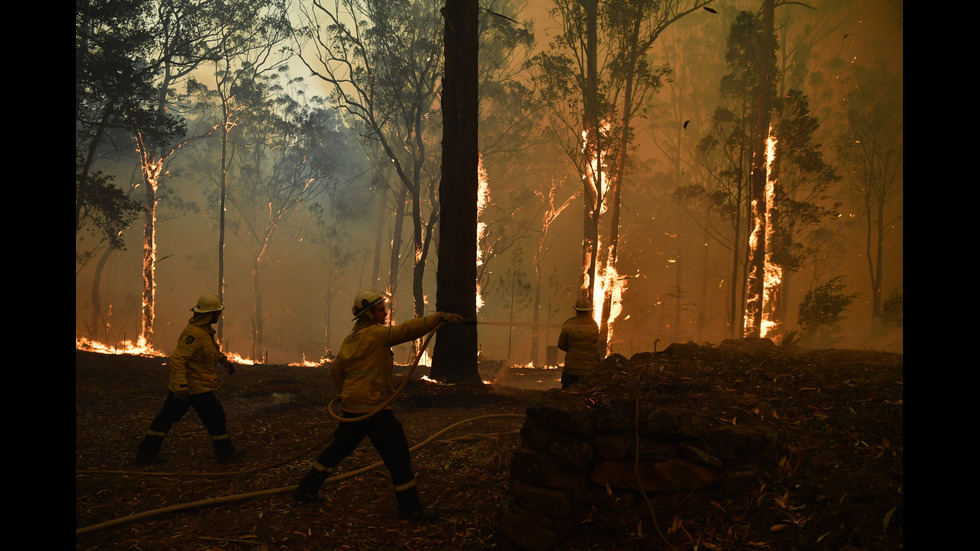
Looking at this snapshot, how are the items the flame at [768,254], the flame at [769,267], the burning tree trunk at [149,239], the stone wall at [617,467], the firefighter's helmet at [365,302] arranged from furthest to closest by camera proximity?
1. the burning tree trunk at [149,239]
2. the flame at [769,267]
3. the flame at [768,254]
4. the firefighter's helmet at [365,302]
5. the stone wall at [617,467]

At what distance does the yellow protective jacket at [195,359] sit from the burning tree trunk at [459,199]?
4.72 metres

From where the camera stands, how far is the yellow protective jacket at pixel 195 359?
627 cm

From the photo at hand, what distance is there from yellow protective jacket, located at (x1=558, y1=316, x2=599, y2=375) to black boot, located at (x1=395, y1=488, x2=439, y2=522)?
140 inches

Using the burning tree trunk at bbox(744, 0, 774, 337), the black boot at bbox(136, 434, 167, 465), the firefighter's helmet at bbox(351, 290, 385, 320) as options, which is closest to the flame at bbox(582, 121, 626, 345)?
the burning tree trunk at bbox(744, 0, 774, 337)

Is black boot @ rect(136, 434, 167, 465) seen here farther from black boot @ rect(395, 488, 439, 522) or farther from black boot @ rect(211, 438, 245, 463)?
black boot @ rect(395, 488, 439, 522)

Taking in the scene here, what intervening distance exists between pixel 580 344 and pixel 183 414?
5.05 meters

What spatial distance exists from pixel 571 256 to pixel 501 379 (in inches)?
1449

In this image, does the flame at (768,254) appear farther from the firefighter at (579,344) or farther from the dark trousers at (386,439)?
the dark trousers at (386,439)

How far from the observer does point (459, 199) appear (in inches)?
436

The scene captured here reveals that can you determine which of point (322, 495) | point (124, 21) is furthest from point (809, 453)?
point (124, 21)

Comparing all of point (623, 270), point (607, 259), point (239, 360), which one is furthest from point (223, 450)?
point (623, 270)

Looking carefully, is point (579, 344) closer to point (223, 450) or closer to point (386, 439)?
point (386, 439)

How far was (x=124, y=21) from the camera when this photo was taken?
1512 cm

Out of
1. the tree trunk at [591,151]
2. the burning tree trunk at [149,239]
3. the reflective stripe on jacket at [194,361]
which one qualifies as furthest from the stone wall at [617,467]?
the burning tree trunk at [149,239]
